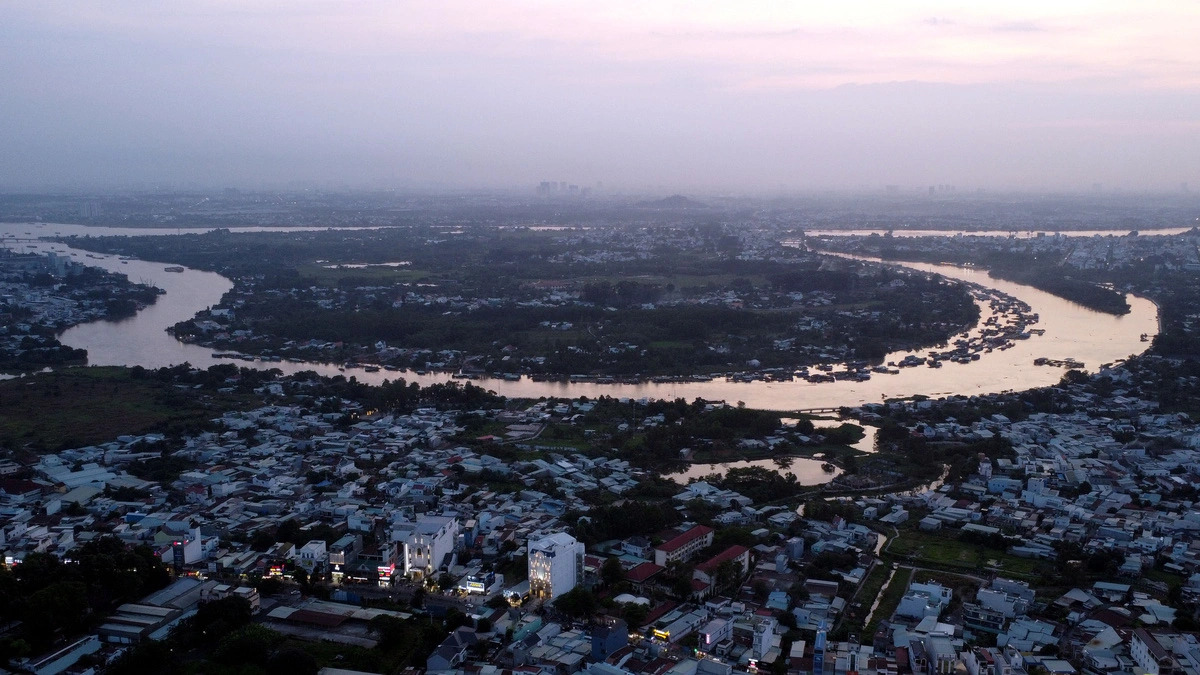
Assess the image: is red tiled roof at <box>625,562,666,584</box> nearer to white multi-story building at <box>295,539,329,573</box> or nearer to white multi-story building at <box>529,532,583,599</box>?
white multi-story building at <box>529,532,583,599</box>

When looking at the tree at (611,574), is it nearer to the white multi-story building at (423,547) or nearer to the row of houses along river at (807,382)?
the white multi-story building at (423,547)

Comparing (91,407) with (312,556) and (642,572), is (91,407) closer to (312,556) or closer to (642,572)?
(312,556)

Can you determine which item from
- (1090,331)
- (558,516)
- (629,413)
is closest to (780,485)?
(558,516)

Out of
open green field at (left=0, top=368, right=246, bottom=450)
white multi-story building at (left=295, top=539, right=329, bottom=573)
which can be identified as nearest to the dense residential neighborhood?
white multi-story building at (left=295, top=539, right=329, bottom=573)

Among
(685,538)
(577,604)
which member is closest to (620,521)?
(685,538)

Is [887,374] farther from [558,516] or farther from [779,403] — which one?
[558,516]

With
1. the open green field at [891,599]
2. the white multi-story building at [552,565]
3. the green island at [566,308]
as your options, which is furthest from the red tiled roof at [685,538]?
the green island at [566,308]
